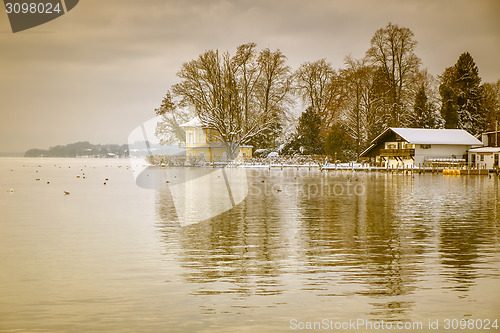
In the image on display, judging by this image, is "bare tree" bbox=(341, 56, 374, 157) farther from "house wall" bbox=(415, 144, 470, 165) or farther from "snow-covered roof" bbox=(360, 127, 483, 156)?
"house wall" bbox=(415, 144, 470, 165)


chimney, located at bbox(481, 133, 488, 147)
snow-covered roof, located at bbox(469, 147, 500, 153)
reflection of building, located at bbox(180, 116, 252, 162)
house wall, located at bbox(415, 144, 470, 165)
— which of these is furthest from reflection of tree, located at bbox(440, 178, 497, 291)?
reflection of building, located at bbox(180, 116, 252, 162)

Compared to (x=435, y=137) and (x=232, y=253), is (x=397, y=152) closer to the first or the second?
(x=435, y=137)

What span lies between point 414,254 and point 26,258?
9186mm

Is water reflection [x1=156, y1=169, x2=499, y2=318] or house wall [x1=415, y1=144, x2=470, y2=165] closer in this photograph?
water reflection [x1=156, y1=169, x2=499, y2=318]

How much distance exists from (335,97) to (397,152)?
14802 millimetres

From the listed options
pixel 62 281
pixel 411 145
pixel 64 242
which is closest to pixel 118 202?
pixel 64 242

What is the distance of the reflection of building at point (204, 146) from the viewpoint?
86.8 meters

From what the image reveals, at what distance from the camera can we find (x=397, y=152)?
2741 inches

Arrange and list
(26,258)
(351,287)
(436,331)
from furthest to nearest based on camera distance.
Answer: (26,258)
(351,287)
(436,331)

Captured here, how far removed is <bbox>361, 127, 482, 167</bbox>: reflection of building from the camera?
68.0 m

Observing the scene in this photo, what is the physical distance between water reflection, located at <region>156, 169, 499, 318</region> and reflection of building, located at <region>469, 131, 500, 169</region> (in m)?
46.0

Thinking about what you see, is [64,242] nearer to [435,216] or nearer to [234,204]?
[234,204]

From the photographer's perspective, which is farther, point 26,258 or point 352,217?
point 352,217

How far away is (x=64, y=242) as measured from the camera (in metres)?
14.6
